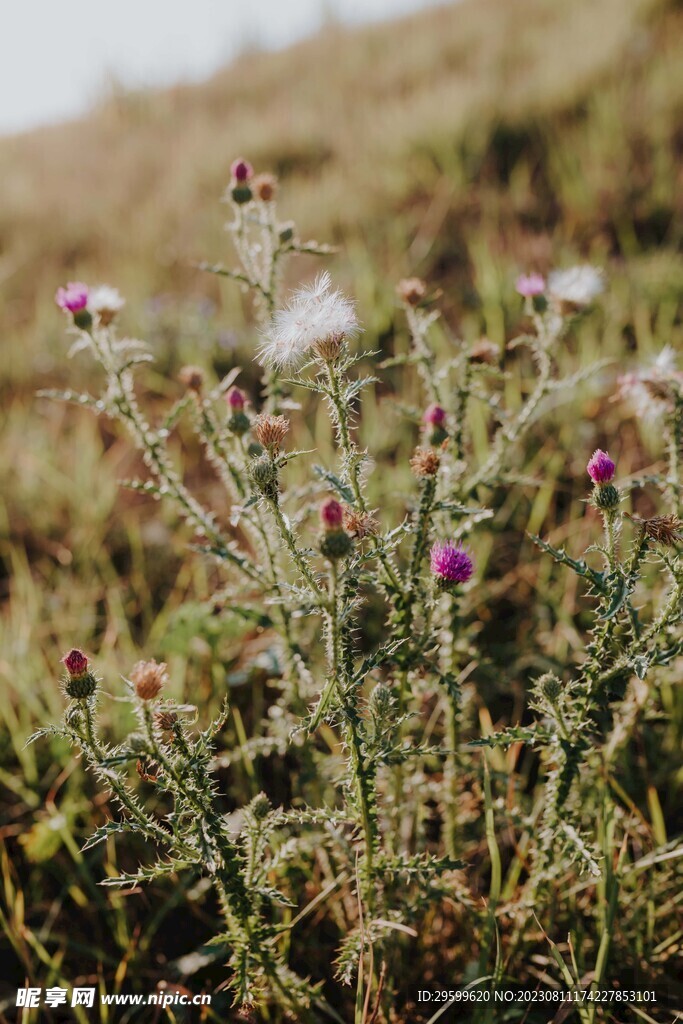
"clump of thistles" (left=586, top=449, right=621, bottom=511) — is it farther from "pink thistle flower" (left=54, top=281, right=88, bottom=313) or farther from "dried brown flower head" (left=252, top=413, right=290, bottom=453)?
"pink thistle flower" (left=54, top=281, right=88, bottom=313)

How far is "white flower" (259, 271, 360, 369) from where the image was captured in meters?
1.09

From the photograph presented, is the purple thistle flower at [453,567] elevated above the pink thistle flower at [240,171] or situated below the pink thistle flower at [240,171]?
below

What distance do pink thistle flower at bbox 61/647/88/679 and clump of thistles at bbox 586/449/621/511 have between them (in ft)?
2.31


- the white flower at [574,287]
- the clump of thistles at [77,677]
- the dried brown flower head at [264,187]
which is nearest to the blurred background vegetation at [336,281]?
the clump of thistles at [77,677]

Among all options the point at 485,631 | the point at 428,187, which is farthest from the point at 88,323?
the point at 428,187

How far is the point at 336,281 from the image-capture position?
3.47 meters

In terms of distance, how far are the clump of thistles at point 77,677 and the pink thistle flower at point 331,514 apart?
1.27 feet

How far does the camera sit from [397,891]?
1433mm

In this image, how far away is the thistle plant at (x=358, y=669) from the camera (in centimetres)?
104

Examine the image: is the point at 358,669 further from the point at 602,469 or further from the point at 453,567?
the point at 602,469

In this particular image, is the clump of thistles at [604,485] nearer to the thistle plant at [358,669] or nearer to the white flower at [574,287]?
the thistle plant at [358,669]

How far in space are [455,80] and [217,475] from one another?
13.5 ft

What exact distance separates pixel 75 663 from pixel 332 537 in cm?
40

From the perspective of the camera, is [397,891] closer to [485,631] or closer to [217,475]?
[485,631]
